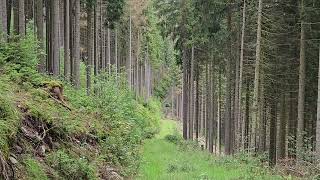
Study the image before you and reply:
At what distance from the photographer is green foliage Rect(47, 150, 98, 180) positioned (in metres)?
8.60

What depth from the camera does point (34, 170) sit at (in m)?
7.61

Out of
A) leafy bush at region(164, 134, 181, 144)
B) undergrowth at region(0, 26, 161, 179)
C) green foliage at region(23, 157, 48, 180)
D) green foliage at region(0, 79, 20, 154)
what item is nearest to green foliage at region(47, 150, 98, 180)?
undergrowth at region(0, 26, 161, 179)

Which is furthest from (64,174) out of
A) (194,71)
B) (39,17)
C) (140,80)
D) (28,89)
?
(140,80)

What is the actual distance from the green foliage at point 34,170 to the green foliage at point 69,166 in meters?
0.71

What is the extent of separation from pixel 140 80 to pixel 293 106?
39.5m

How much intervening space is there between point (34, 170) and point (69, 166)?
3.69 feet

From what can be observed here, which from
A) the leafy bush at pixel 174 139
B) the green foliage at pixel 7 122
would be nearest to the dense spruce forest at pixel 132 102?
the green foliage at pixel 7 122

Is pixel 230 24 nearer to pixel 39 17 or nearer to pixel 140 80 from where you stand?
pixel 39 17

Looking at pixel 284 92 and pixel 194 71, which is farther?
pixel 194 71

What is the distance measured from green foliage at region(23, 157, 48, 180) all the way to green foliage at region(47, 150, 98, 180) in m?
0.71

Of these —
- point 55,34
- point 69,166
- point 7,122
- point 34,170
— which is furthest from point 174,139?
point 7,122

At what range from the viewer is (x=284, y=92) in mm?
23172

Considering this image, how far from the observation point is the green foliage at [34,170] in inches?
294

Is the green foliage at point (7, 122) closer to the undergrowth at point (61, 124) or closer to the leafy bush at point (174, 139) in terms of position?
the undergrowth at point (61, 124)
